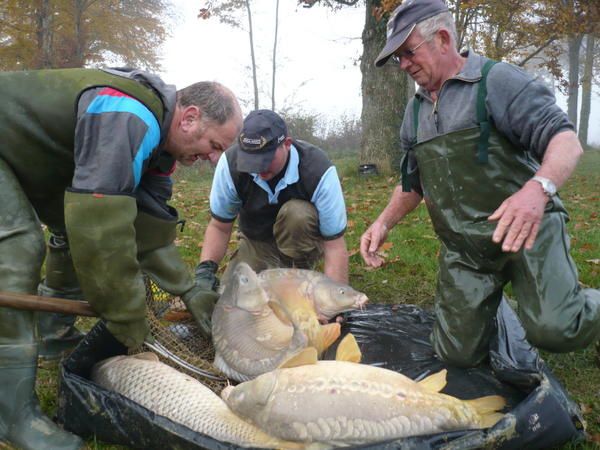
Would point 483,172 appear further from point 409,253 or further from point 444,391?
point 409,253

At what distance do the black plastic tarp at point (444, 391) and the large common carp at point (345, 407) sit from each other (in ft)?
0.35

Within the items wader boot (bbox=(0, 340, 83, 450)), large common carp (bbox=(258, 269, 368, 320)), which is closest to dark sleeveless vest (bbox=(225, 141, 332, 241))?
large common carp (bbox=(258, 269, 368, 320))

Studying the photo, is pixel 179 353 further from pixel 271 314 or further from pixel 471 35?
pixel 471 35

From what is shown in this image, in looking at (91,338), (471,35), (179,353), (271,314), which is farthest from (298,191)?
(471,35)

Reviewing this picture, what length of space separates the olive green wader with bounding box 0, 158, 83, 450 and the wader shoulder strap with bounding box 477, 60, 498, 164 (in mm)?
2135

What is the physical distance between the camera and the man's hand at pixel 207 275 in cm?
356

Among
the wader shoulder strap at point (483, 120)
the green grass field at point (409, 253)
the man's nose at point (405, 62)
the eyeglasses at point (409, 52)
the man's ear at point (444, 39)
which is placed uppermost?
the man's ear at point (444, 39)

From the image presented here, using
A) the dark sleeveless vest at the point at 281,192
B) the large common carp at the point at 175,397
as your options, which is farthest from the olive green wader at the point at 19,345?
the dark sleeveless vest at the point at 281,192

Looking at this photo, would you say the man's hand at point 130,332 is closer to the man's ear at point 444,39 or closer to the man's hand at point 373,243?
the man's hand at point 373,243

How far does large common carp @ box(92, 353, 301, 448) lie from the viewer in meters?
2.20

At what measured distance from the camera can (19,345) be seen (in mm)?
2340

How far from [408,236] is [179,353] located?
3555 mm

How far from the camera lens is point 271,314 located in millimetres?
3035

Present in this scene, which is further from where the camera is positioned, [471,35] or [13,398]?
[471,35]
